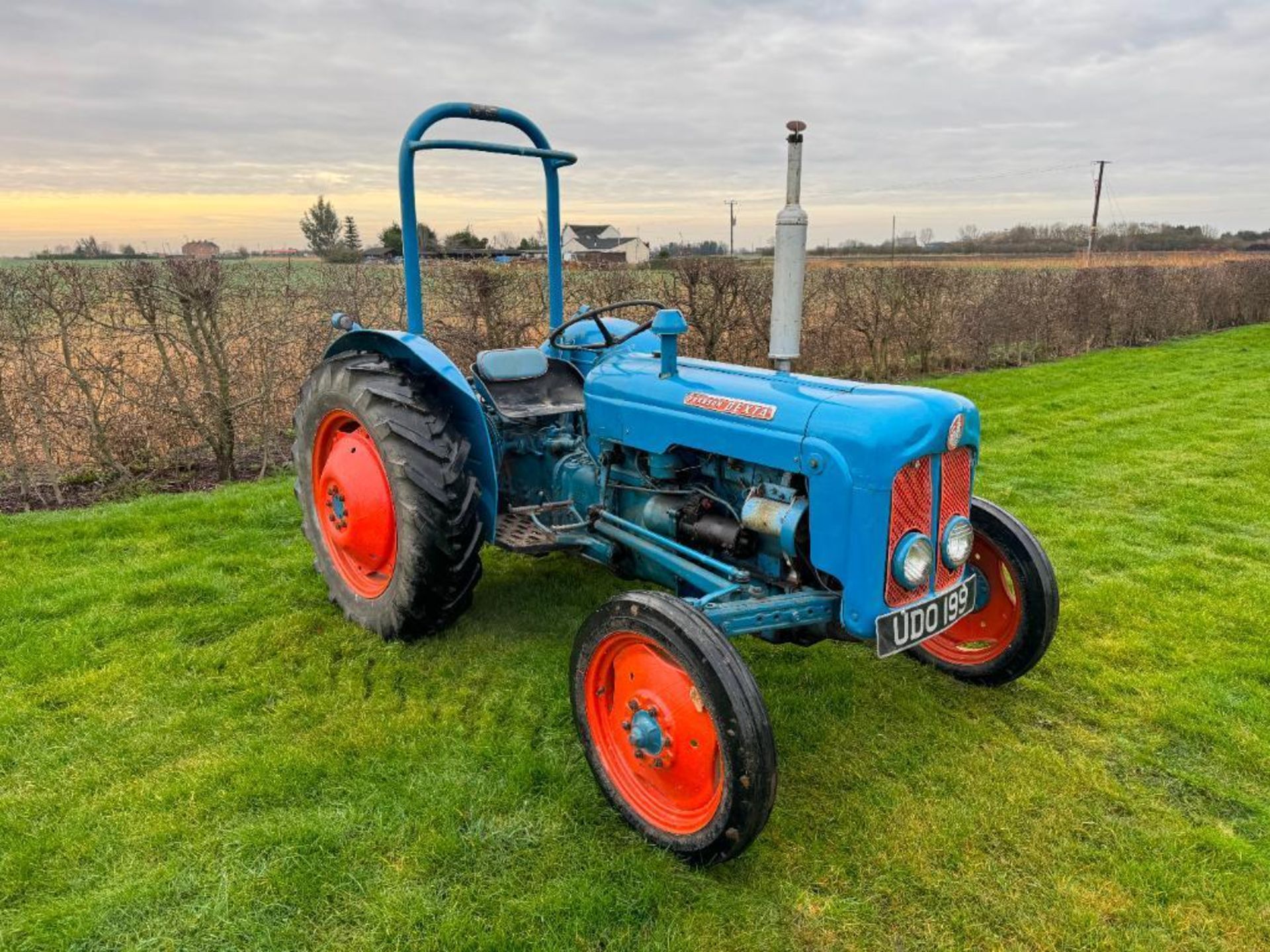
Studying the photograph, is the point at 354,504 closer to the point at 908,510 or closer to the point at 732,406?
the point at 732,406

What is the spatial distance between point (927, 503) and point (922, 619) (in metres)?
0.36

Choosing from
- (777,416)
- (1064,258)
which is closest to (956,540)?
(777,416)

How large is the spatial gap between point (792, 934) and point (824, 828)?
0.42 meters

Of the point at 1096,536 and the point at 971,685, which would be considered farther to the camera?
the point at 1096,536

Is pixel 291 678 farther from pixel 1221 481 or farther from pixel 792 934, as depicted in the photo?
pixel 1221 481

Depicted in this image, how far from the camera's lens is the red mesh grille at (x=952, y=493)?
2.67m

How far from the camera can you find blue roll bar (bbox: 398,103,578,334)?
11.1 ft

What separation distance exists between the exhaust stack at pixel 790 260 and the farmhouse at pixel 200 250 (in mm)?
4882

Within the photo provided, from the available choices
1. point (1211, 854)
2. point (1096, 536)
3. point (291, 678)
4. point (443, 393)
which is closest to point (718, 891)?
point (1211, 854)

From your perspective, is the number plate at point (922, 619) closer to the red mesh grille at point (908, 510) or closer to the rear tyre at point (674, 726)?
the red mesh grille at point (908, 510)

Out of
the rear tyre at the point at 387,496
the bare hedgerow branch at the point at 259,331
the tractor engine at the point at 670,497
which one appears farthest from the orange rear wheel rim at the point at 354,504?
the bare hedgerow branch at the point at 259,331

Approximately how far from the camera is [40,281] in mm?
5355

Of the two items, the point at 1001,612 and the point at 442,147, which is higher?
the point at 442,147

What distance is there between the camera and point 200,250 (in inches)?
239
